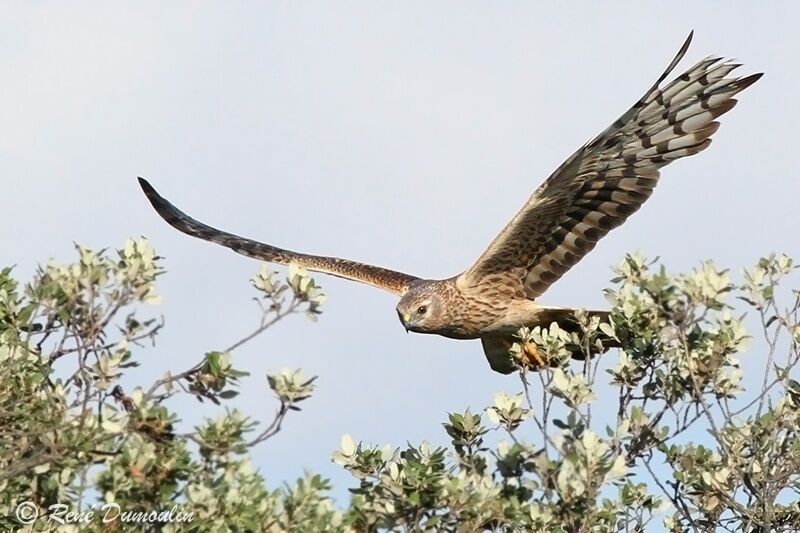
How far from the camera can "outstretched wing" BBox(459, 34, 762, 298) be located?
8531mm

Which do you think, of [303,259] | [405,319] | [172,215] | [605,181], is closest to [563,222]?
[605,181]

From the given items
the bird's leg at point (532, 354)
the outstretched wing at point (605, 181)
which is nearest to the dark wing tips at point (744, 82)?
the outstretched wing at point (605, 181)

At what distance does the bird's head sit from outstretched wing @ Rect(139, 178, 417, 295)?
49 cm

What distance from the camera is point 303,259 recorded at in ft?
34.8

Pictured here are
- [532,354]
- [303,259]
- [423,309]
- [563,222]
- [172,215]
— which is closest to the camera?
[532,354]

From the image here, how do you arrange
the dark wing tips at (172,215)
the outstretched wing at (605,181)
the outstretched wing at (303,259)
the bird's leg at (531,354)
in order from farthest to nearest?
1. the dark wing tips at (172,215)
2. the outstretched wing at (303,259)
3. the outstretched wing at (605,181)
4. the bird's leg at (531,354)

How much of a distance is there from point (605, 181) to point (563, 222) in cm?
45

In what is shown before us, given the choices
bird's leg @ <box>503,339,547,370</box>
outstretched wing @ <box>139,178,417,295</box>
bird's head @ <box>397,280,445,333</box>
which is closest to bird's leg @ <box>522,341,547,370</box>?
bird's leg @ <box>503,339,547,370</box>

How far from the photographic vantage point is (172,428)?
452 cm

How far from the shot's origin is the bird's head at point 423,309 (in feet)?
31.3

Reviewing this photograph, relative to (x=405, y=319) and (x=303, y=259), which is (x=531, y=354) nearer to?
(x=405, y=319)

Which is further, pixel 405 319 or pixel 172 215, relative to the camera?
pixel 172 215

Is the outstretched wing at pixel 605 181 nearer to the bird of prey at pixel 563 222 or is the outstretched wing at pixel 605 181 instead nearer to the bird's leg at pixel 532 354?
the bird of prey at pixel 563 222

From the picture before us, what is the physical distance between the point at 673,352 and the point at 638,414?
0.38 metres
